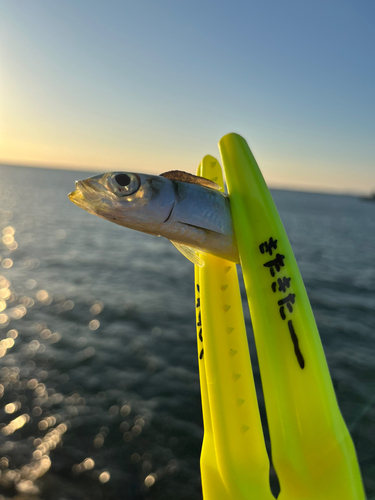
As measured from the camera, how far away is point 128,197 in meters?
2.11

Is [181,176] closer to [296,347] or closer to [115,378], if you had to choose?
[296,347]

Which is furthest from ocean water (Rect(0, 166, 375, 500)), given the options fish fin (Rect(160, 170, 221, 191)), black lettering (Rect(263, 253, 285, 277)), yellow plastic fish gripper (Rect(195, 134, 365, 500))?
fish fin (Rect(160, 170, 221, 191))

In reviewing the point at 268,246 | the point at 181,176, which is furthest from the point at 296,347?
the point at 181,176

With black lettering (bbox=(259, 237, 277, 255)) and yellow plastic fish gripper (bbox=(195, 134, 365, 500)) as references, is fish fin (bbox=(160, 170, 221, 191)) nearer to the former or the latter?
yellow plastic fish gripper (bbox=(195, 134, 365, 500))

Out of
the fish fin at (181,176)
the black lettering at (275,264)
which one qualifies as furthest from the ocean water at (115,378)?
Answer: the fish fin at (181,176)

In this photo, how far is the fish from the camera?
2096mm

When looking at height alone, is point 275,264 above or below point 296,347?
above

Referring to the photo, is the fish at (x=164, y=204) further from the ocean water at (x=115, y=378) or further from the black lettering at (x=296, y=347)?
the ocean water at (x=115, y=378)

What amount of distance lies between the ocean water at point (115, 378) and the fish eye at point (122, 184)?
6219 millimetres

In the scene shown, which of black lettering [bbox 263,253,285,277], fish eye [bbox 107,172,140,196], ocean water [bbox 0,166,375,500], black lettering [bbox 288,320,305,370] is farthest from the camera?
ocean water [bbox 0,166,375,500]

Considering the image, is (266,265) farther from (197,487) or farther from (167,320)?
(167,320)

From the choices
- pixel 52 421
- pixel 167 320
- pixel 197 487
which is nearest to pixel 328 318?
pixel 167 320

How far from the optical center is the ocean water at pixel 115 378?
637cm

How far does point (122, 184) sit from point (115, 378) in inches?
326
